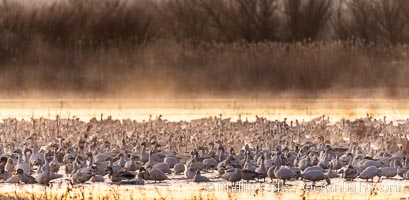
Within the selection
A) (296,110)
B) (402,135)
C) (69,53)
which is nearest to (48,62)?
(69,53)

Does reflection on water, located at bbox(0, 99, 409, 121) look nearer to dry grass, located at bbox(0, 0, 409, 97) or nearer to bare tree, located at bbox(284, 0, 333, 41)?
dry grass, located at bbox(0, 0, 409, 97)

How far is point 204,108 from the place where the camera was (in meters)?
20.8

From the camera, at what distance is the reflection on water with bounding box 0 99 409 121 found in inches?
766

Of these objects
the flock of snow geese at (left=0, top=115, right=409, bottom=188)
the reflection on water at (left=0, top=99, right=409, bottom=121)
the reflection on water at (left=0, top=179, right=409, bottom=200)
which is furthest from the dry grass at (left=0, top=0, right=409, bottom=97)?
the reflection on water at (left=0, top=179, right=409, bottom=200)

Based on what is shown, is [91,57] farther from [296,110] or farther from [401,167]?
[401,167]

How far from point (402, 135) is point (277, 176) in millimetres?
4509

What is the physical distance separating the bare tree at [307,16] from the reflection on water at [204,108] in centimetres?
777

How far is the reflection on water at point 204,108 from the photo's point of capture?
63.9ft

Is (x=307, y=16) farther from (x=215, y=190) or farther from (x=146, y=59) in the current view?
(x=215, y=190)

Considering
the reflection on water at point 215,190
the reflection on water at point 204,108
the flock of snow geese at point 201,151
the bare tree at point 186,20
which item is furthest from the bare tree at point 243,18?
the reflection on water at point 215,190

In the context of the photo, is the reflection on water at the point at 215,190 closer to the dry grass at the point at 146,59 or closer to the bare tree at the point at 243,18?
the dry grass at the point at 146,59

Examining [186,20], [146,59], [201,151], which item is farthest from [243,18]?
[201,151]

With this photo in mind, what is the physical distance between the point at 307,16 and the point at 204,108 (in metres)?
10.3

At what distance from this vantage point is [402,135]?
1527cm
